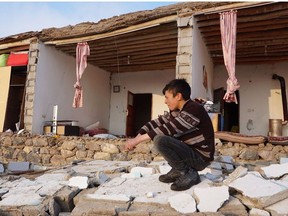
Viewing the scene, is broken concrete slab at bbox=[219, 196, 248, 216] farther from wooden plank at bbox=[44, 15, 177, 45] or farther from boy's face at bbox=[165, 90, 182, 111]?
wooden plank at bbox=[44, 15, 177, 45]

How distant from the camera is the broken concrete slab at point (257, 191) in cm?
253

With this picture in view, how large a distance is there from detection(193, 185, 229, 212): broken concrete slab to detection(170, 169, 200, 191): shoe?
0.70ft

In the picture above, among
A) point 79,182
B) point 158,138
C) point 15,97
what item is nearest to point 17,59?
point 15,97

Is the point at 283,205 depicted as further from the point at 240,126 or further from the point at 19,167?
the point at 240,126

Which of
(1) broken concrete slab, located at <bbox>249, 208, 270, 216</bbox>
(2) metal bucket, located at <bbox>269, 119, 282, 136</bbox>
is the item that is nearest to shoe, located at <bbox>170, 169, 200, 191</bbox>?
(1) broken concrete slab, located at <bbox>249, 208, 270, 216</bbox>

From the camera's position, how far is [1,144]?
8344mm

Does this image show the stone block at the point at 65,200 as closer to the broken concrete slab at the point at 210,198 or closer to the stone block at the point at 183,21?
the broken concrete slab at the point at 210,198

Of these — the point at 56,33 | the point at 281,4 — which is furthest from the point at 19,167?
the point at 281,4

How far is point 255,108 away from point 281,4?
4.42 m

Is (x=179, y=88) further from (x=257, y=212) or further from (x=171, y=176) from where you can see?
(x=257, y=212)

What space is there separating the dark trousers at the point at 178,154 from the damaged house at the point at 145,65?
11.6 ft

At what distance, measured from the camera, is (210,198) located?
2.64m

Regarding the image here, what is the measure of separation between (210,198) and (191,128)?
2.31 ft

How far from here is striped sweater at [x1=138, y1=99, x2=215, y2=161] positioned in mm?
2859
